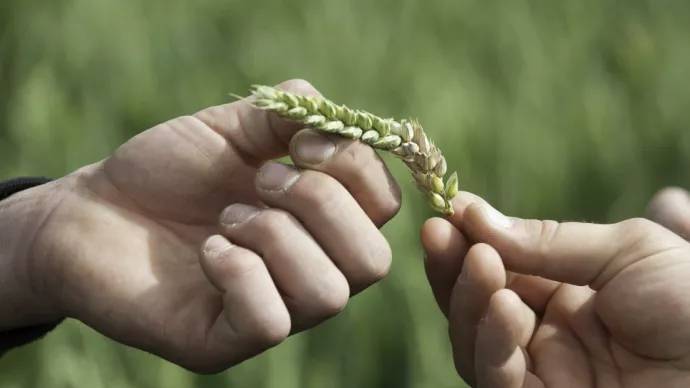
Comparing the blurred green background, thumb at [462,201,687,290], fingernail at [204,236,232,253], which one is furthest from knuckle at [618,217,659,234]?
the blurred green background

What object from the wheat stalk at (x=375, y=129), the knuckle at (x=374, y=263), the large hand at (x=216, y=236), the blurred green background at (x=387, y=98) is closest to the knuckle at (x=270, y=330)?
the large hand at (x=216, y=236)

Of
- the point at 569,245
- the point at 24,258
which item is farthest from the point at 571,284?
the point at 24,258

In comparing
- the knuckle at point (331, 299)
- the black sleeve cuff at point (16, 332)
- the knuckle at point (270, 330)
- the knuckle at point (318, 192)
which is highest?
the knuckle at point (318, 192)

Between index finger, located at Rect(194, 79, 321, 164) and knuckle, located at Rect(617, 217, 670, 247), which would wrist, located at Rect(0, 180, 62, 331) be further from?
knuckle, located at Rect(617, 217, 670, 247)

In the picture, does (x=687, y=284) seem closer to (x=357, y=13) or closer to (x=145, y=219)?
(x=145, y=219)

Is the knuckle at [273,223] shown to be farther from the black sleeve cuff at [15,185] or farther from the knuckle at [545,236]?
the black sleeve cuff at [15,185]

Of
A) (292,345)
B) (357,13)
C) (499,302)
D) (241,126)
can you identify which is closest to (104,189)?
(241,126)
